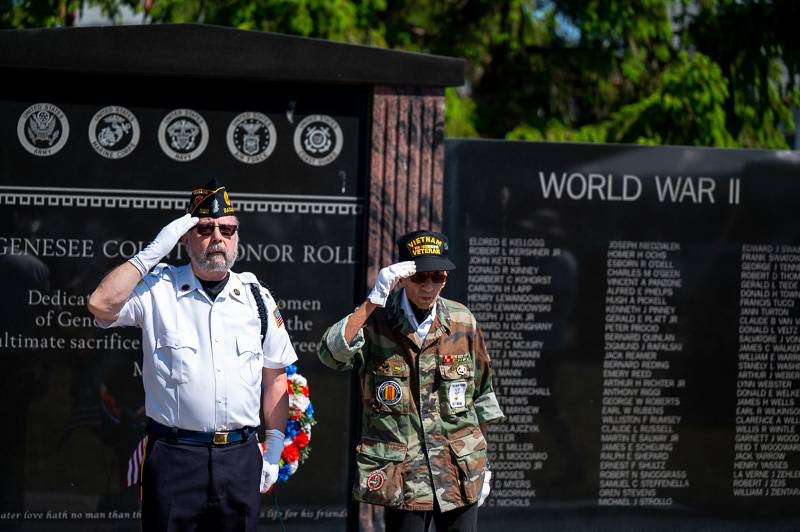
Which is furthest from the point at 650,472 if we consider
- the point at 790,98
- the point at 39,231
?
the point at 790,98

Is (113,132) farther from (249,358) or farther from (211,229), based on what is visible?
(249,358)

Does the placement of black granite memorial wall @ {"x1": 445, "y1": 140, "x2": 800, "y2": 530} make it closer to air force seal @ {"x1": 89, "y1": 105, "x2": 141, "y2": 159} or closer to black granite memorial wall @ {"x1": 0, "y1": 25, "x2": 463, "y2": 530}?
black granite memorial wall @ {"x1": 0, "y1": 25, "x2": 463, "y2": 530}

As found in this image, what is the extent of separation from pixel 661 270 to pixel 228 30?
2903mm

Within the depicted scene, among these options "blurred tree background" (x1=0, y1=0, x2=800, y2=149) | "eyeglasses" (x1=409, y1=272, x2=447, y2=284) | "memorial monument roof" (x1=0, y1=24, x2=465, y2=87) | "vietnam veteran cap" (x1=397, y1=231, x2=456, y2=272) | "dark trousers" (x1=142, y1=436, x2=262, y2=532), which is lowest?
"dark trousers" (x1=142, y1=436, x2=262, y2=532)

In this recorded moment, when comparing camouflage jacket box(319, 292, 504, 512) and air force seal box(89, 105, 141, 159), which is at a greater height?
air force seal box(89, 105, 141, 159)

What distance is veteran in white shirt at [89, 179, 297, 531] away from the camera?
3803 millimetres

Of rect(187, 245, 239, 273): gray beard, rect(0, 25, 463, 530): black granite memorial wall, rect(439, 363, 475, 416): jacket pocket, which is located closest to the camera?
rect(187, 245, 239, 273): gray beard

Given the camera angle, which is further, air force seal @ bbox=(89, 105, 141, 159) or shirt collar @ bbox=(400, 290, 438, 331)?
air force seal @ bbox=(89, 105, 141, 159)

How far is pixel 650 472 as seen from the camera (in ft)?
19.2

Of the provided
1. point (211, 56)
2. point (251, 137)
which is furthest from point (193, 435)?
point (211, 56)

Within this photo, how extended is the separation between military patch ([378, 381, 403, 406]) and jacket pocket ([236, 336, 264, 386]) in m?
0.52

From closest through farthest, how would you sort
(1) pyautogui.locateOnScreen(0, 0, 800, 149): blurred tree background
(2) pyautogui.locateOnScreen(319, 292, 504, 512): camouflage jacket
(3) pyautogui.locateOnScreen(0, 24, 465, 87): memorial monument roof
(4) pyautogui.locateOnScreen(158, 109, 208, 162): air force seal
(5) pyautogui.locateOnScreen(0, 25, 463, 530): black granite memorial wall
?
(2) pyautogui.locateOnScreen(319, 292, 504, 512): camouflage jacket
(3) pyautogui.locateOnScreen(0, 24, 465, 87): memorial monument roof
(5) pyautogui.locateOnScreen(0, 25, 463, 530): black granite memorial wall
(4) pyautogui.locateOnScreen(158, 109, 208, 162): air force seal
(1) pyautogui.locateOnScreen(0, 0, 800, 149): blurred tree background

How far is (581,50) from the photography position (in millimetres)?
10188

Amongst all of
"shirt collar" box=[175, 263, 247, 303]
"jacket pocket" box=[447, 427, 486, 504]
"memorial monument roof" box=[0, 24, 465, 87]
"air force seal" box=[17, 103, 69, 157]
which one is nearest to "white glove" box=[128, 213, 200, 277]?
"shirt collar" box=[175, 263, 247, 303]
